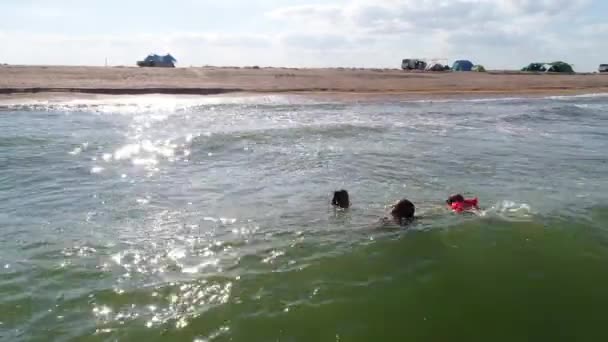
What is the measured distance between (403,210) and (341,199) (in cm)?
111

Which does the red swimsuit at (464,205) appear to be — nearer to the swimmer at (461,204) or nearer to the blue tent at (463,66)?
the swimmer at (461,204)

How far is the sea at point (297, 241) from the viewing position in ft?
17.5

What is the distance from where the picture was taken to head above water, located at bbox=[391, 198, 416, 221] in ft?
25.7

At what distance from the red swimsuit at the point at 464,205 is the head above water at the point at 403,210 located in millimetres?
899

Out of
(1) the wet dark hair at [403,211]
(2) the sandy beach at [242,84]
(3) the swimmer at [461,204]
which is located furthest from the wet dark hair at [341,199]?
(2) the sandy beach at [242,84]

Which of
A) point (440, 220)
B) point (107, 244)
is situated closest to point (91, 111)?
point (107, 244)

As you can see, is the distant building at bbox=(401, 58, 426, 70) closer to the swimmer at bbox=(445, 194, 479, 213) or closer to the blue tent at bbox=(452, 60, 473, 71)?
the blue tent at bbox=(452, 60, 473, 71)

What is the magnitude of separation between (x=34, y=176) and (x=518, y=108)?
71.0 ft

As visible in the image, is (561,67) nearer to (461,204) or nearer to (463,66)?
(463,66)

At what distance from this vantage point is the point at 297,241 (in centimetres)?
728

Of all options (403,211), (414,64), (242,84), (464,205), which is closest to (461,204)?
(464,205)

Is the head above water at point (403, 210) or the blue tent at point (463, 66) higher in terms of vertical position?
the blue tent at point (463, 66)

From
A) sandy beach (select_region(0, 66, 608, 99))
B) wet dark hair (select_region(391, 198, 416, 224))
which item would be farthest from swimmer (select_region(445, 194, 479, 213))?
sandy beach (select_region(0, 66, 608, 99))

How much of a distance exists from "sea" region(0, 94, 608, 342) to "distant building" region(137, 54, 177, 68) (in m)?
33.6
